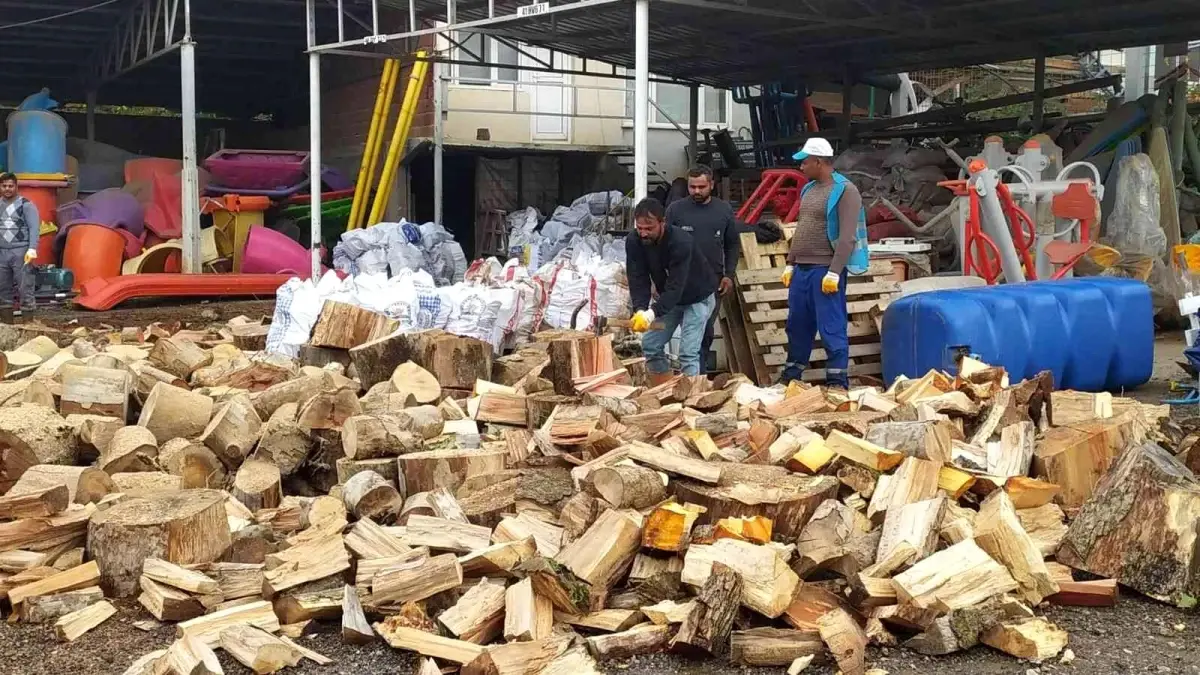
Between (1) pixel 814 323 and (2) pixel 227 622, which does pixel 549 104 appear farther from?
(2) pixel 227 622

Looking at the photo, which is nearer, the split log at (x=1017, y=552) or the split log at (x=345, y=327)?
the split log at (x=1017, y=552)

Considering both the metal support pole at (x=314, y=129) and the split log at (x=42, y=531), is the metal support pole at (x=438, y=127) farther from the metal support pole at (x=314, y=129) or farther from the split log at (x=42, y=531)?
the split log at (x=42, y=531)

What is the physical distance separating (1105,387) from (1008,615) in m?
5.20

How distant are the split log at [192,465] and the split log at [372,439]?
2.14ft

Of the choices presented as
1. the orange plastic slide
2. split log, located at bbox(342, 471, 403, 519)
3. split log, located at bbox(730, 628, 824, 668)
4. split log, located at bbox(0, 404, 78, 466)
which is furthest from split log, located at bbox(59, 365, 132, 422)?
the orange plastic slide

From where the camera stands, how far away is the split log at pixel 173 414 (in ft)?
18.8

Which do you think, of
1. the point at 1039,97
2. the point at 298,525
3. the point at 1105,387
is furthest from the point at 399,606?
the point at 1039,97

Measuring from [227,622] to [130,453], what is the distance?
1.73 meters

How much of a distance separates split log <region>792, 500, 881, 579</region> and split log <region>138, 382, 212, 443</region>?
319 cm

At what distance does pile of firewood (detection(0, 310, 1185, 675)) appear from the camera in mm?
3654

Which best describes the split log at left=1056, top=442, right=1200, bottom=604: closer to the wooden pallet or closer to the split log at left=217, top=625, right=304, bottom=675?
the split log at left=217, top=625, right=304, bottom=675

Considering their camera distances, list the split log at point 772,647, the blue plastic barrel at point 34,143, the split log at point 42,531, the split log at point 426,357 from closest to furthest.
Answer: the split log at point 772,647 → the split log at point 42,531 → the split log at point 426,357 → the blue plastic barrel at point 34,143

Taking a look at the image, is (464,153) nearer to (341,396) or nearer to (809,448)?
(341,396)

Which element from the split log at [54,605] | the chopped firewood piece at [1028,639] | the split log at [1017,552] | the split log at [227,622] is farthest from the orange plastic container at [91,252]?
the chopped firewood piece at [1028,639]
